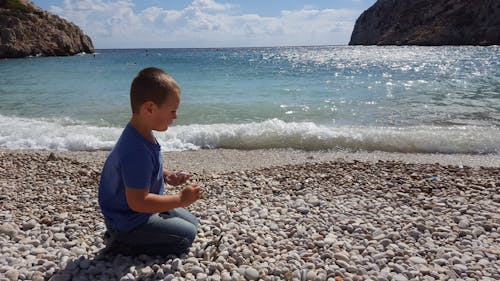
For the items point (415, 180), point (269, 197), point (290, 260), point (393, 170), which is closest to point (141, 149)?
point (290, 260)

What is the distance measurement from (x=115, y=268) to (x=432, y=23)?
4642 inches

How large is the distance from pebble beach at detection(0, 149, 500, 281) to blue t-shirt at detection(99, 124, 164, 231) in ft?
1.36

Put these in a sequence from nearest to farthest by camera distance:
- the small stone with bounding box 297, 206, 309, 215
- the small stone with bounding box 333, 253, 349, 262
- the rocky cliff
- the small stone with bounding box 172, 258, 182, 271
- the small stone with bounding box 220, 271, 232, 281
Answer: the small stone with bounding box 220, 271, 232, 281, the small stone with bounding box 172, 258, 182, 271, the small stone with bounding box 333, 253, 349, 262, the small stone with bounding box 297, 206, 309, 215, the rocky cliff

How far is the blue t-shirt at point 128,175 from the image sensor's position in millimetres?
3182

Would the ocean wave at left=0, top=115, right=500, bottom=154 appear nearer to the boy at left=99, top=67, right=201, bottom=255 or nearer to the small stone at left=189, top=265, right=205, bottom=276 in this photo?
the boy at left=99, top=67, right=201, bottom=255

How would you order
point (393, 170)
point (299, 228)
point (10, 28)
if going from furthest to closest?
point (10, 28) < point (393, 170) < point (299, 228)

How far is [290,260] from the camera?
3732 millimetres

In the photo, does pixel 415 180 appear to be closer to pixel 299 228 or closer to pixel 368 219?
pixel 368 219

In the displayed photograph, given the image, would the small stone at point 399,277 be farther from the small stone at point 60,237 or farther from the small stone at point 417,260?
the small stone at point 60,237

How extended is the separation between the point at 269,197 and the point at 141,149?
9.20ft

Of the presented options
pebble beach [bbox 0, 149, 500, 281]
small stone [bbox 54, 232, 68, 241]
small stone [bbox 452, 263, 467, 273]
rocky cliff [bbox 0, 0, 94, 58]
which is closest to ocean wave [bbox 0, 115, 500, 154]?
pebble beach [bbox 0, 149, 500, 281]

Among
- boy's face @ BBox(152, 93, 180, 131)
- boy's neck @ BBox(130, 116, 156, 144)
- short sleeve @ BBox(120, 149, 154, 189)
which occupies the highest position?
boy's face @ BBox(152, 93, 180, 131)

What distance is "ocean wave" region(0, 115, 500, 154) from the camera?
10211 millimetres

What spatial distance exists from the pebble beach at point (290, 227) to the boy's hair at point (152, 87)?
1.46 meters
